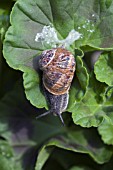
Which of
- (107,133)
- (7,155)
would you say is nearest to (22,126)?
(7,155)

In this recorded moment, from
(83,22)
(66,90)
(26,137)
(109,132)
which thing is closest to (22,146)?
(26,137)

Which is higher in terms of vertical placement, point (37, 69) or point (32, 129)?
point (37, 69)

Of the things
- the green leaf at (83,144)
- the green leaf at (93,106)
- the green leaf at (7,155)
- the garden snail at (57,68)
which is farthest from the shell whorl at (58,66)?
the green leaf at (7,155)

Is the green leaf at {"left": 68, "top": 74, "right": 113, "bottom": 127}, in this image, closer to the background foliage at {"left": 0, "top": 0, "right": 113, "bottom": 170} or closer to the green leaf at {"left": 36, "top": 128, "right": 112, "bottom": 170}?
the background foliage at {"left": 0, "top": 0, "right": 113, "bottom": 170}

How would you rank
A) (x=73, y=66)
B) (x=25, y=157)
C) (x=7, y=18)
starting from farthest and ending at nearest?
(x=25, y=157) → (x=7, y=18) → (x=73, y=66)

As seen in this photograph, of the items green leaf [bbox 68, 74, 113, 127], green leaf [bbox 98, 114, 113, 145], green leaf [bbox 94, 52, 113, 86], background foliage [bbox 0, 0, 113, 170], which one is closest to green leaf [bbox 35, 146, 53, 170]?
background foliage [bbox 0, 0, 113, 170]

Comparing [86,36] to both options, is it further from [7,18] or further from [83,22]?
[7,18]
